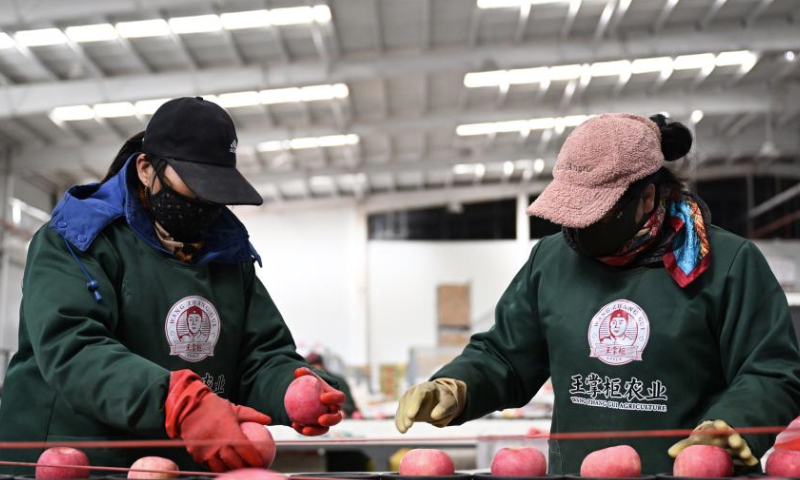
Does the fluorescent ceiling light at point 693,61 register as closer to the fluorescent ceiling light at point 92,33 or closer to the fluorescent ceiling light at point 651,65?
the fluorescent ceiling light at point 651,65

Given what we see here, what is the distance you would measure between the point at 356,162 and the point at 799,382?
1808 cm

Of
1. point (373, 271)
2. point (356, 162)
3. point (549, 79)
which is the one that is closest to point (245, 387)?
point (549, 79)

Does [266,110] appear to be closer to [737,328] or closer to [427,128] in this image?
[427,128]

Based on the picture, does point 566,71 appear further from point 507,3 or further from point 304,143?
point 304,143

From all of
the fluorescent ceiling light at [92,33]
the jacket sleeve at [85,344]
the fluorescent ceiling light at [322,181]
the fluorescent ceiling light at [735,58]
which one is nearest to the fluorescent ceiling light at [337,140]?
the fluorescent ceiling light at [322,181]

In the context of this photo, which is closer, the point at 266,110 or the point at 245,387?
the point at 245,387

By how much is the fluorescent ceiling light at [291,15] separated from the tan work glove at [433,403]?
10.7m

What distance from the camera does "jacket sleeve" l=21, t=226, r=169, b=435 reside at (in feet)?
5.92

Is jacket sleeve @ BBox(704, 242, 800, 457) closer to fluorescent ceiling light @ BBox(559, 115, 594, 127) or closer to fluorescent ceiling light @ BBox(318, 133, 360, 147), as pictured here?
fluorescent ceiling light @ BBox(559, 115, 594, 127)

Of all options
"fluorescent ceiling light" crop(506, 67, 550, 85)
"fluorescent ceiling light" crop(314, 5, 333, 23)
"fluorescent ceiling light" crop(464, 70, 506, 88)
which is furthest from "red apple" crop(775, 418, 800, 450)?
"fluorescent ceiling light" crop(464, 70, 506, 88)

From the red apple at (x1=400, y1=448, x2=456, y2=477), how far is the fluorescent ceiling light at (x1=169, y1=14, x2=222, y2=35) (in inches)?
431

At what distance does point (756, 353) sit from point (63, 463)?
57.1 inches

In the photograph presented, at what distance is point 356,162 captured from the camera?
19891 millimetres

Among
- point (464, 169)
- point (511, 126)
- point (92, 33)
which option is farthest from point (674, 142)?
point (464, 169)
